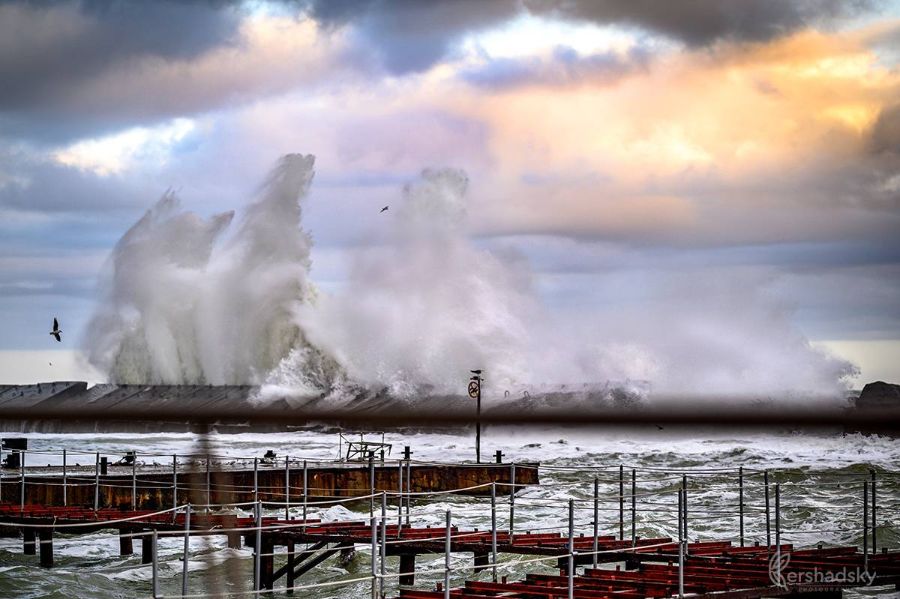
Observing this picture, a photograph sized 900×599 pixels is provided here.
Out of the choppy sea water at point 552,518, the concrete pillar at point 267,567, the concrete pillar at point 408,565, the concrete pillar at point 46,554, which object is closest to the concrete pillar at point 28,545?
the choppy sea water at point 552,518

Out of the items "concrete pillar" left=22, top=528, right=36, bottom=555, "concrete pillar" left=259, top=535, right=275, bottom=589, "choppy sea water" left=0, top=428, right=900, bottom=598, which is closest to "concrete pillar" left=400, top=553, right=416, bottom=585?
"choppy sea water" left=0, top=428, right=900, bottom=598

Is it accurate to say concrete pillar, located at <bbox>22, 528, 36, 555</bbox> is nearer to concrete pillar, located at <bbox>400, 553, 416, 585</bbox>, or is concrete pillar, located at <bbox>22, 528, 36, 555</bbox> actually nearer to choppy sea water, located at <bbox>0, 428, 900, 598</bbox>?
choppy sea water, located at <bbox>0, 428, 900, 598</bbox>

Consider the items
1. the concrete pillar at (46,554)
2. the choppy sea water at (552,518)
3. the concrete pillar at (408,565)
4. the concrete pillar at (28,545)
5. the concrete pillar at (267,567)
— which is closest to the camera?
the concrete pillar at (408,565)

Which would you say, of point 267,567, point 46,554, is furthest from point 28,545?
point 267,567

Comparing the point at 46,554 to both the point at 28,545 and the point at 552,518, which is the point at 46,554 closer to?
the point at 28,545

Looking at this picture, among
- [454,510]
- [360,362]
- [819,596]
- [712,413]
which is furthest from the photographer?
[360,362]

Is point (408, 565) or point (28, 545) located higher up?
point (408, 565)

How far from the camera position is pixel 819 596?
14.1 meters

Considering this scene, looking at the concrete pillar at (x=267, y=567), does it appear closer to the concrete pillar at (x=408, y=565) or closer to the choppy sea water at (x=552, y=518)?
the choppy sea water at (x=552, y=518)

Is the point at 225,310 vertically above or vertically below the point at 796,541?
above

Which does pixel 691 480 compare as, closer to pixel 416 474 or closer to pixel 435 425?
pixel 416 474

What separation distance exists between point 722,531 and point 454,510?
715 cm

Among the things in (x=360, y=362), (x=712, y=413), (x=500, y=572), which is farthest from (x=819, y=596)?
(x=360, y=362)

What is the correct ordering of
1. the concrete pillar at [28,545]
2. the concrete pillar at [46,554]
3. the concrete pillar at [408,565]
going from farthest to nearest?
the concrete pillar at [28,545], the concrete pillar at [46,554], the concrete pillar at [408,565]
